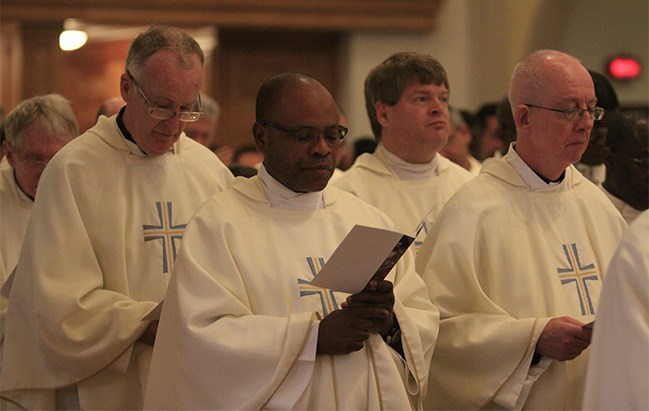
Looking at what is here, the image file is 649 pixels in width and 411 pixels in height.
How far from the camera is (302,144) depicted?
397 cm

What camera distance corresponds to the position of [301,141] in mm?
3971

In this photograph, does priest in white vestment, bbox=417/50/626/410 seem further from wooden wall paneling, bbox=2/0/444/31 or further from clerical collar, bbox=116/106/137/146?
wooden wall paneling, bbox=2/0/444/31

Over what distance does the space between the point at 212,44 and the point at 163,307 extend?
8832 millimetres

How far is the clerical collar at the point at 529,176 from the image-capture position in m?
4.66

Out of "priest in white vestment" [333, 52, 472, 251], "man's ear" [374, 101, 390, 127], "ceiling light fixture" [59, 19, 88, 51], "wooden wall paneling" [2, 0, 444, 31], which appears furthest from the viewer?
"wooden wall paneling" [2, 0, 444, 31]

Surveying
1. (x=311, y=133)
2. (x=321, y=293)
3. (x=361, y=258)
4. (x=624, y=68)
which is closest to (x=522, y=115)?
(x=311, y=133)

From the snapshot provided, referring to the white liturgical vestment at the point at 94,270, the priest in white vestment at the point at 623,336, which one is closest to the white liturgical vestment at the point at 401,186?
the white liturgical vestment at the point at 94,270

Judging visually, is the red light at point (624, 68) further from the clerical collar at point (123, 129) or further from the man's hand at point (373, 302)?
the man's hand at point (373, 302)

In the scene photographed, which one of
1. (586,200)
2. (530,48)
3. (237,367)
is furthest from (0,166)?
(530,48)

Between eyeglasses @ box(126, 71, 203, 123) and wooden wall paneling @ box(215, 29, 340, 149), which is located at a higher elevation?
eyeglasses @ box(126, 71, 203, 123)

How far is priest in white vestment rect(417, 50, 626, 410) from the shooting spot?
14.4 ft

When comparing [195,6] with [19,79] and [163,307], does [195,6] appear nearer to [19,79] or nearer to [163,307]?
[19,79]

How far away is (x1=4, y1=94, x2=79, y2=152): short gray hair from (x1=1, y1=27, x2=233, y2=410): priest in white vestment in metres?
0.46

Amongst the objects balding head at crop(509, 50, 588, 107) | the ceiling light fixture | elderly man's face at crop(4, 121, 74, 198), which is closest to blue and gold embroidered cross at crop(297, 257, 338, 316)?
balding head at crop(509, 50, 588, 107)
